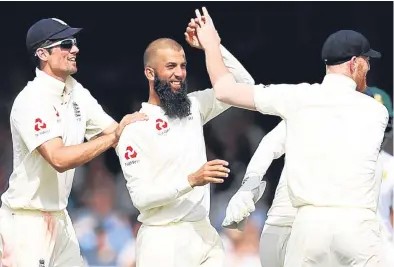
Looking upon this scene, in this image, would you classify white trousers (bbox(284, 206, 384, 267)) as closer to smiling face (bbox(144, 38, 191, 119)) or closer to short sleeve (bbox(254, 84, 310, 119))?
short sleeve (bbox(254, 84, 310, 119))

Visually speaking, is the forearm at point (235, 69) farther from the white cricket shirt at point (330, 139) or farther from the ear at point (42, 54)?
the ear at point (42, 54)

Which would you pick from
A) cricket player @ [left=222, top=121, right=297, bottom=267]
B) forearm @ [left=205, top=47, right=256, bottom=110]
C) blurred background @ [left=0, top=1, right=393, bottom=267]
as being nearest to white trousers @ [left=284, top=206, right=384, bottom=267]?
forearm @ [left=205, top=47, right=256, bottom=110]

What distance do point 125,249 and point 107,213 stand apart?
357mm

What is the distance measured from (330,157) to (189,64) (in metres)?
4.34

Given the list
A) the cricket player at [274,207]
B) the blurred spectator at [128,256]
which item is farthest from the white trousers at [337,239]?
the blurred spectator at [128,256]

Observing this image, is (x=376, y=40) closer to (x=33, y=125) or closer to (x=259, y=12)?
(x=259, y=12)

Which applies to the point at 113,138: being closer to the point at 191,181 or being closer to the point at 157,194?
the point at 157,194

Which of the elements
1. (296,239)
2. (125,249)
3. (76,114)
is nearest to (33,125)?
(76,114)

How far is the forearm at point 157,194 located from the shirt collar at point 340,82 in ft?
2.74

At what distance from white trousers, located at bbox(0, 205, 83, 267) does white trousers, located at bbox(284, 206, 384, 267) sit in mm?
1292

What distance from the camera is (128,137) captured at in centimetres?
555

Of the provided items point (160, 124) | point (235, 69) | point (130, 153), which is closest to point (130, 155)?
point (130, 153)

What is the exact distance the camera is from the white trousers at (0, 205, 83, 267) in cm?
560

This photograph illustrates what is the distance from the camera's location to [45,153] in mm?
5484
